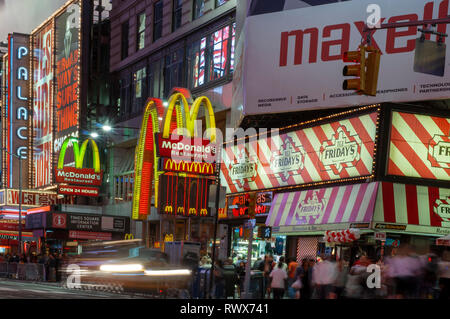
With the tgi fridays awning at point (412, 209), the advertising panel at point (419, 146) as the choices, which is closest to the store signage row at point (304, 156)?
the advertising panel at point (419, 146)

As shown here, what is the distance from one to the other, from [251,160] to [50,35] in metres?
34.3

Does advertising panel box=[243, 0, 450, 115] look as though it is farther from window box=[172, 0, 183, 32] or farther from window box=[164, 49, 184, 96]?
window box=[172, 0, 183, 32]

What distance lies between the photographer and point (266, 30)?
34.2 metres

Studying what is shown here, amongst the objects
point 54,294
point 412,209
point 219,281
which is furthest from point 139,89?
point 219,281

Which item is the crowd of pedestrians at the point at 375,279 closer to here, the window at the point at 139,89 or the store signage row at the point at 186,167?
the store signage row at the point at 186,167

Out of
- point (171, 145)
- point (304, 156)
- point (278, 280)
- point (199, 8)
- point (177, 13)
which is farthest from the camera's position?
point (177, 13)

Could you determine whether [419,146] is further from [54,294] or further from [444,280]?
[54,294]

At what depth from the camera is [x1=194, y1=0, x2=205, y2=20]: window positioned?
4480 cm

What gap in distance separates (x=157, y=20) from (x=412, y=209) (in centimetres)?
2788

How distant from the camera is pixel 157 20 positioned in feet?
169

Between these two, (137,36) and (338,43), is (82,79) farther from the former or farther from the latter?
(338,43)

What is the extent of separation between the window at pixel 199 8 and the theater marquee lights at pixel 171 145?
19.2 ft

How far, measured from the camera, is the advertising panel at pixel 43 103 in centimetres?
6575

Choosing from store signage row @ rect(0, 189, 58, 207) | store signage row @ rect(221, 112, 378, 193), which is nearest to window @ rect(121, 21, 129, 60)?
store signage row @ rect(0, 189, 58, 207)
